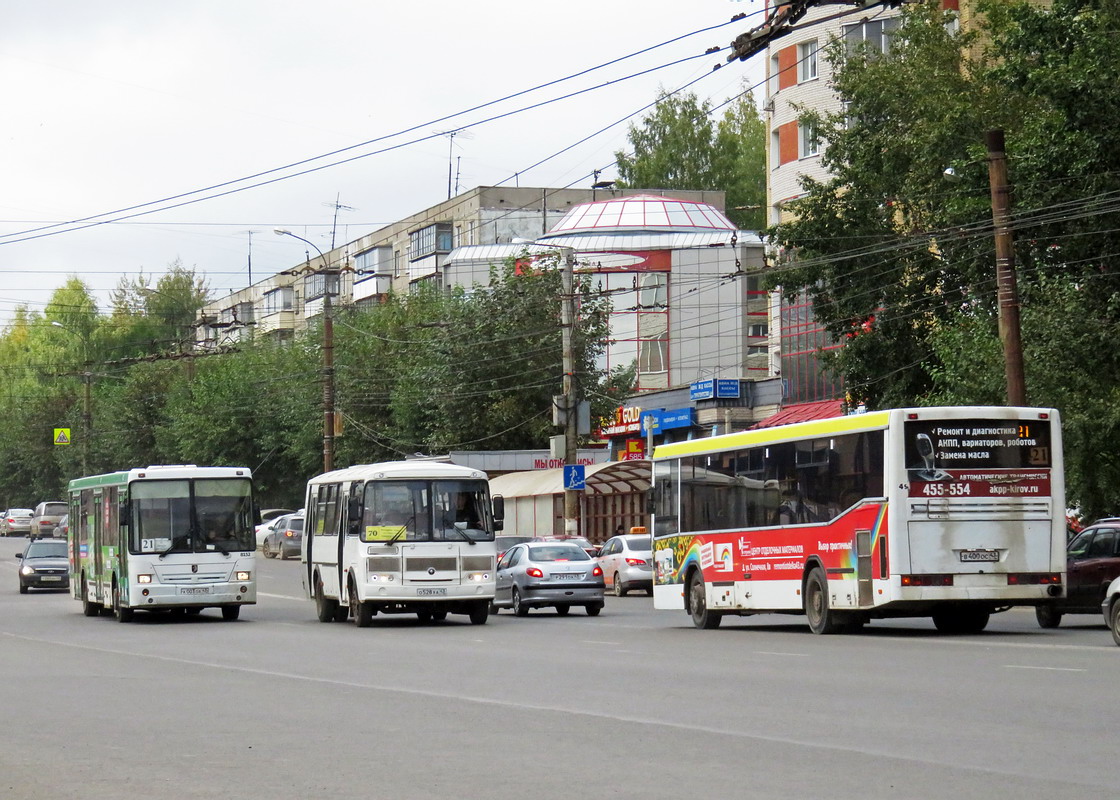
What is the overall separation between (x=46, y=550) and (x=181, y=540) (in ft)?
58.7

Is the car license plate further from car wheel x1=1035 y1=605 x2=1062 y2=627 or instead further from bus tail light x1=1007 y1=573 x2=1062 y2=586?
car wheel x1=1035 y1=605 x2=1062 y2=627

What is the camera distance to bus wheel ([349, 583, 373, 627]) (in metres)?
29.0

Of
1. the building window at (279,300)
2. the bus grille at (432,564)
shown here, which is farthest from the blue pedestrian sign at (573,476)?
the building window at (279,300)

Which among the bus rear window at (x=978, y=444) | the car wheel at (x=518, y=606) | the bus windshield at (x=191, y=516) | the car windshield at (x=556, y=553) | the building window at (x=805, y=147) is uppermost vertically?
the building window at (x=805, y=147)

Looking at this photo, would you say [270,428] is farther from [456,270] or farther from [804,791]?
[804,791]

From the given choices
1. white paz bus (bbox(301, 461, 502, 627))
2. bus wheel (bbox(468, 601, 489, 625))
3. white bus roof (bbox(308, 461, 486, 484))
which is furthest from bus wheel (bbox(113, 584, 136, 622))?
bus wheel (bbox(468, 601, 489, 625))

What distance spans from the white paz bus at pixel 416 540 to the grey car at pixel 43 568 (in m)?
19.5

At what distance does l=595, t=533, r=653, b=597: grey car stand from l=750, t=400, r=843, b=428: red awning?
16762 mm

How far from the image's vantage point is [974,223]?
117 feet

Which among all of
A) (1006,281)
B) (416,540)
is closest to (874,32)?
(1006,281)

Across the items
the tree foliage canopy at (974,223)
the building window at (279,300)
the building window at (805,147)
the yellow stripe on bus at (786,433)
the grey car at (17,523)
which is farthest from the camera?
the building window at (279,300)

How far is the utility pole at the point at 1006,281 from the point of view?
92.7 feet

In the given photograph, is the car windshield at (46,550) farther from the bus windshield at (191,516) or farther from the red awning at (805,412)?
the red awning at (805,412)

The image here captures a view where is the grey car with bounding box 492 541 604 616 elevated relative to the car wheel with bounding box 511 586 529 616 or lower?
elevated
